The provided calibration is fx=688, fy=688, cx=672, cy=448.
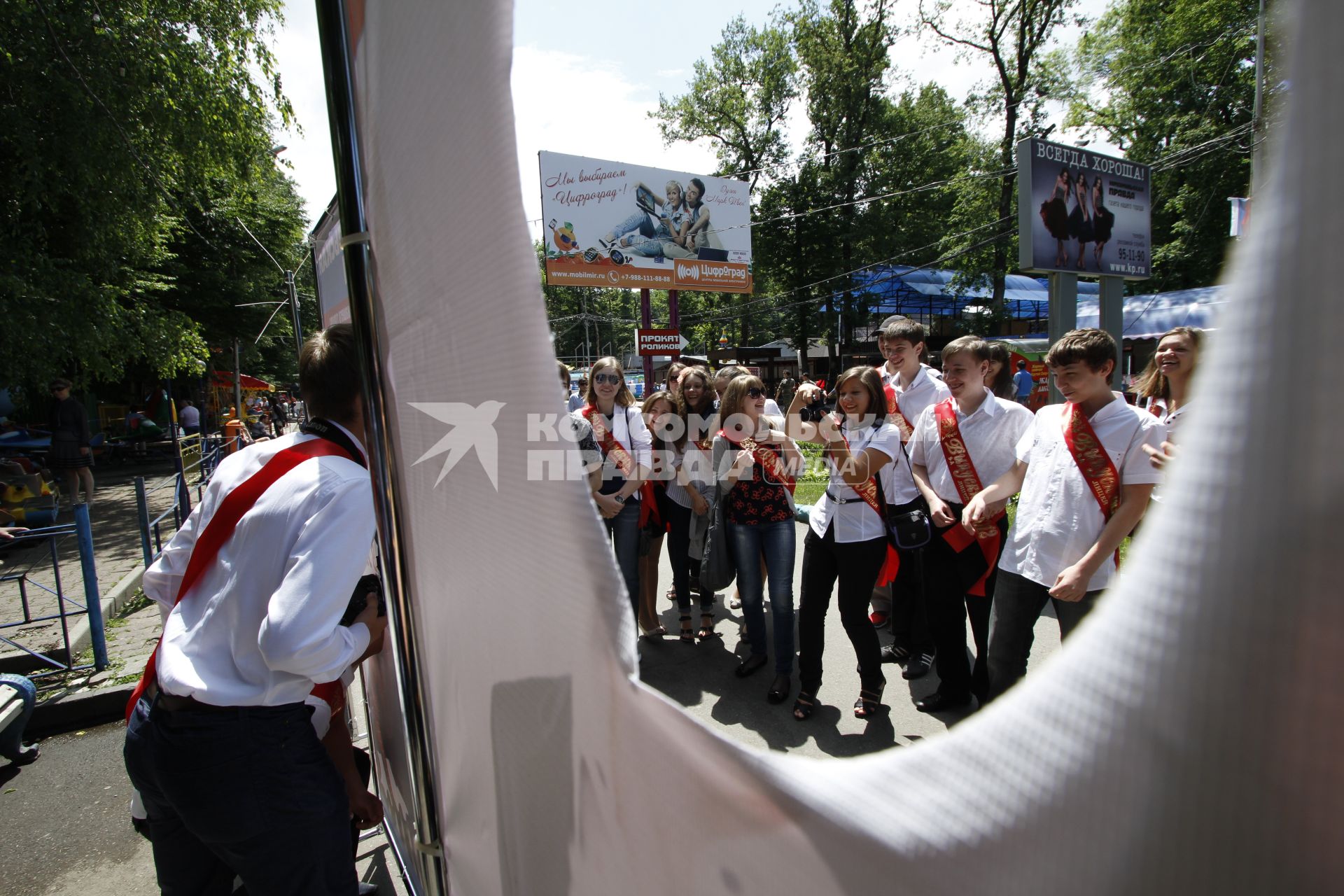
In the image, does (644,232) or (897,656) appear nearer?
(897,656)

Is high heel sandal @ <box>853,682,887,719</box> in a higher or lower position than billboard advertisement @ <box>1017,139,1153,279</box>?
lower

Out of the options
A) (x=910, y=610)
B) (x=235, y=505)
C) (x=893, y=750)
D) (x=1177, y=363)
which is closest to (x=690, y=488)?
(x=910, y=610)

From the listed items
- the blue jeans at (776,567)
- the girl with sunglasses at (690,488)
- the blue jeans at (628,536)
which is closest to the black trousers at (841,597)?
the blue jeans at (776,567)

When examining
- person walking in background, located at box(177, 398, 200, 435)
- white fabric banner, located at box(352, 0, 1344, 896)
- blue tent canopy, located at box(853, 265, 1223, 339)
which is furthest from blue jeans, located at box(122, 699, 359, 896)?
blue tent canopy, located at box(853, 265, 1223, 339)

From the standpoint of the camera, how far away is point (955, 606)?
351 cm

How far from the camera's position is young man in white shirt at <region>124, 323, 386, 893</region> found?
4.39ft

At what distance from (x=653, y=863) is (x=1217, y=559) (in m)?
0.66

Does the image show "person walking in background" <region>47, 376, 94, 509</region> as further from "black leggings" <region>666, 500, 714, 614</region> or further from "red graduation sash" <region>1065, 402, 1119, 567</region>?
"red graduation sash" <region>1065, 402, 1119, 567</region>

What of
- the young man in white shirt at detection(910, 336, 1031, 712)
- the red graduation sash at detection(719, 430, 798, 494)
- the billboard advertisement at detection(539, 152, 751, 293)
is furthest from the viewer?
the billboard advertisement at detection(539, 152, 751, 293)

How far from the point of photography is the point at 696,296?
4262 cm

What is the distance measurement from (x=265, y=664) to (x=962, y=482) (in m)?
3.16

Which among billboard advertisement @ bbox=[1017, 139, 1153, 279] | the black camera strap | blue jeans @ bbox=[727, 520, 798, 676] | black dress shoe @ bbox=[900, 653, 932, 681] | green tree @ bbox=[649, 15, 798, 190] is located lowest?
black dress shoe @ bbox=[900, 653, 932, 681]

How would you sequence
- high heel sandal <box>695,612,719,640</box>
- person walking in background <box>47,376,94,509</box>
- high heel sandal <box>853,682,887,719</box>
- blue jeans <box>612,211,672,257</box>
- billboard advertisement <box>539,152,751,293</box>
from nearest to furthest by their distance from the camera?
high heel sandal <box>853,682,887,719</box> → high heel sandal <box>695,612,719,640</box> → person walking in background <box>47,376,94,509</box> → billboard advertisement <box>539,152,751,293</box> → blue jeans <box>612,211,672,257</box>

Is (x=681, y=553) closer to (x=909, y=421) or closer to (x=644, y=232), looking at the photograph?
(x=909, y=421)
